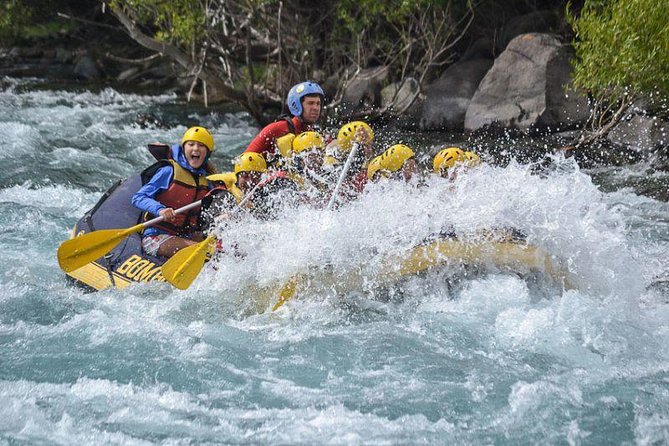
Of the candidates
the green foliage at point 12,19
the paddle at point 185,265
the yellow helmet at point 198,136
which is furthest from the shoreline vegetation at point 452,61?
the paddle at point 185,265

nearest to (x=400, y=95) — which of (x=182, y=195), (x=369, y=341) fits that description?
(x=182, y=195)

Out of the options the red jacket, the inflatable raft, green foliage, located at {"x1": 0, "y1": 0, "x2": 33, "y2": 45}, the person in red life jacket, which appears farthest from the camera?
green foliage, located at {"x1": 0, "y1": 0, "x2": 33, "y2": 45}

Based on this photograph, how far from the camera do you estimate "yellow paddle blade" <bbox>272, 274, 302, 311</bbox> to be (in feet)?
20.1

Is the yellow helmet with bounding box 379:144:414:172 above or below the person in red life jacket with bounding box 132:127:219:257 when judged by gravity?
above

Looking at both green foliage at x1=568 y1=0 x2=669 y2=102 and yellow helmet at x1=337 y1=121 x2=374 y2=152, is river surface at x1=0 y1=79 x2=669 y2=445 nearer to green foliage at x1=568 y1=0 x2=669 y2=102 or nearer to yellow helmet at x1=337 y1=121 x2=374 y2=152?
yellow helmet at x1=337 y1=121 x2=374 y2=152

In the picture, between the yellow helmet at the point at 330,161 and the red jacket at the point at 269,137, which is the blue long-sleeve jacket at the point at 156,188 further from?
the yellow helmet at the point at 330,161

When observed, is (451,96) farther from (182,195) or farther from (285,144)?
(182,195)

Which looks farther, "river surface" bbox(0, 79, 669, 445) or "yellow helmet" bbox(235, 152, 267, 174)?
"yellow helmet" bbox(235, 152, 267, 174)

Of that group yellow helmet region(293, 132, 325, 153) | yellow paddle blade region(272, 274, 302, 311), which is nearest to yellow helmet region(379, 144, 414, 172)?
yellow helmet region(293, 132, 325, 153)

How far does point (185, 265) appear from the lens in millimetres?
6195

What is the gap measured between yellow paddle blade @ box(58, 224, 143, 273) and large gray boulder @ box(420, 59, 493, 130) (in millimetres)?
6915

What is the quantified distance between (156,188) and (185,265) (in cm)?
106

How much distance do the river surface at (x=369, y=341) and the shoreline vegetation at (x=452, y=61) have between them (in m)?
2.86

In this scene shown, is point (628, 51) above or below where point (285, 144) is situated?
above
